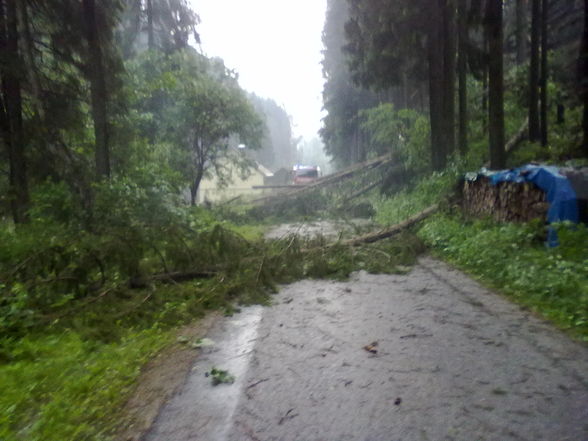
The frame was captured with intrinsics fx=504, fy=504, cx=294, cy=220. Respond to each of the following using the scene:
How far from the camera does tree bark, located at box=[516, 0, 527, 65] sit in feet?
66.0

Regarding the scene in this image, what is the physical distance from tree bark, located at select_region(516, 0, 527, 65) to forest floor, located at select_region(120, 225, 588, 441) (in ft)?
56.8

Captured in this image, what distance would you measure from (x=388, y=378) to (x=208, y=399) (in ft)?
4.88

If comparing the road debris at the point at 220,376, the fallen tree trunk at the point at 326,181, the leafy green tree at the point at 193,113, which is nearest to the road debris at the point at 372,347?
the road debris at the point at 220,376

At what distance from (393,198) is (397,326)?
1612 centimetres

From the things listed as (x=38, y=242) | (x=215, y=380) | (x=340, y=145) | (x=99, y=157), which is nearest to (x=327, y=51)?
(x=340, y=145)

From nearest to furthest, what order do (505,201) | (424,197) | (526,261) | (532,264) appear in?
(532,264) < (526,261) < (505,201) < (424,197)

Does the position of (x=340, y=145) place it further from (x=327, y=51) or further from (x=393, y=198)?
(x=393, y=198)

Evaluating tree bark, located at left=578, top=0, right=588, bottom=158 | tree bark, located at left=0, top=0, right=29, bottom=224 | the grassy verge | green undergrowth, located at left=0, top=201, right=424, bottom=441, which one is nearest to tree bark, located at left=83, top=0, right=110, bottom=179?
tree bark, located at left=0, top=0, right=29, bottom=224

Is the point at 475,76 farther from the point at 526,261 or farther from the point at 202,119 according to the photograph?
the point at 202,119

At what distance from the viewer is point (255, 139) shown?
2553 cm

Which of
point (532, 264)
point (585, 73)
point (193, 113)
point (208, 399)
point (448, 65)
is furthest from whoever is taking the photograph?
point (193, 113)

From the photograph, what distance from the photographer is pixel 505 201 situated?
33.6 feet

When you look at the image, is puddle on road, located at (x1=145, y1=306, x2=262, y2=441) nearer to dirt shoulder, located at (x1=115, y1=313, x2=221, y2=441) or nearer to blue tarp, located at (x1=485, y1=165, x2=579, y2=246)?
dirt shoulder, located at (x1=115, y1=313, x2=221, y2=441)

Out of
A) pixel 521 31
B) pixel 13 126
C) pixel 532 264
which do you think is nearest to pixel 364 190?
pixel 521 31
